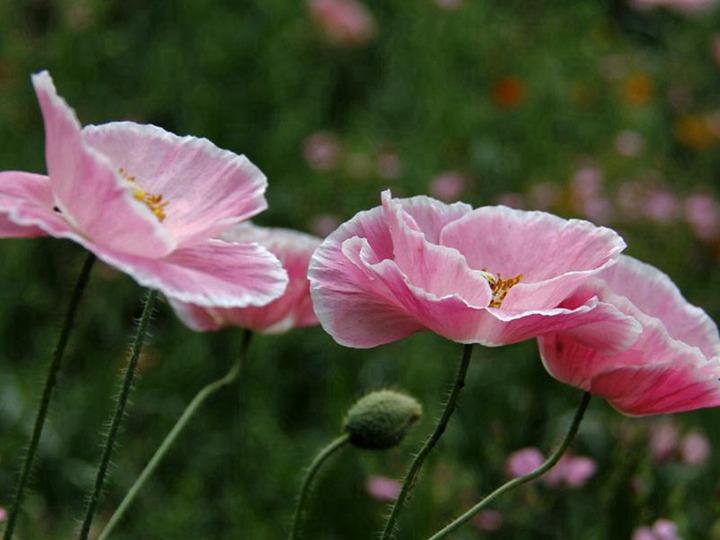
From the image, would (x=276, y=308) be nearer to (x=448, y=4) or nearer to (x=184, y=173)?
(x=184, y=173)

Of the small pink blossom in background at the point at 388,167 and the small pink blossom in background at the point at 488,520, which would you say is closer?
the small pink blossom in background at the point at 488,520

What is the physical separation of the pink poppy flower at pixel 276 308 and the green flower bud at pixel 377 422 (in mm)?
152

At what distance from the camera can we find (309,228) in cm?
314

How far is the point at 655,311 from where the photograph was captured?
3.20ft

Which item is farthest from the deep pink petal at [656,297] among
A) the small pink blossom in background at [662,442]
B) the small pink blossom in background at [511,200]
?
the small pink blossom in background at [511,200]

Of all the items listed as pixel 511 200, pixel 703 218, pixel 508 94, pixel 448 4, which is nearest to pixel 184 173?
pixel 511 200

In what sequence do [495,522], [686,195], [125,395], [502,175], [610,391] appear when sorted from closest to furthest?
[125,395]
[610,391]
[495,522]
[502,175]
[686,195]

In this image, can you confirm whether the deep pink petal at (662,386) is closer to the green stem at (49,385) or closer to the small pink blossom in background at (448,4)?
the green stem at (49,385)

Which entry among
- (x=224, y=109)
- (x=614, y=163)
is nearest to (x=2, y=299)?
(x=224, y=109)

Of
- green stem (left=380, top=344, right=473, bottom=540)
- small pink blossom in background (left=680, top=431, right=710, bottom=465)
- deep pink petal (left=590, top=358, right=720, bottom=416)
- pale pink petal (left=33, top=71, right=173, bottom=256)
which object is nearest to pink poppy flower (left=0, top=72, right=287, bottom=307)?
pale pink petal (left=33, top=71, right=173, bottom=256)

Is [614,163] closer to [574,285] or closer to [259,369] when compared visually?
[259,369]

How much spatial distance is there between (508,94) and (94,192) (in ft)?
9.96

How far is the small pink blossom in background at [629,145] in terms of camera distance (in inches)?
145

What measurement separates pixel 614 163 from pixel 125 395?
3.05 meters
